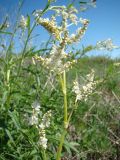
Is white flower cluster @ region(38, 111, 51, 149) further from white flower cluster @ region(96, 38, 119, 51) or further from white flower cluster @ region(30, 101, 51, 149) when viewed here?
white flower cluster @ region(96, 38, 119, 51)

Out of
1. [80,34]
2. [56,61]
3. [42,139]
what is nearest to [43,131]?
[42,139]

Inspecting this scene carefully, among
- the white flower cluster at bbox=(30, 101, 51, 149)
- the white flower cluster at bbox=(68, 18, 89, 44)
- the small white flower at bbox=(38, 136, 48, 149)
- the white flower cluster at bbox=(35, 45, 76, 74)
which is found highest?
the white flower cluster at bbox=(68, 18, 89, 44)

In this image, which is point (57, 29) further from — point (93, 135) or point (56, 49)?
point (93, 135)

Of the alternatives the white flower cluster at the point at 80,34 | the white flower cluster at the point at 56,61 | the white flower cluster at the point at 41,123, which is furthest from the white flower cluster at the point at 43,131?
the white flower cluster at the point at 80,34

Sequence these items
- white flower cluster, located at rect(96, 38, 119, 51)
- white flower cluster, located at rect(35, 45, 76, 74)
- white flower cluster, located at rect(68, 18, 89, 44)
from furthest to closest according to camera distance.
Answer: white flower cluster, located at rect(96, 38, 119, 51) < white flower cluster, located at rect(68, 18, 89, 44) < white flower cluster, located at rect(35, 45, 76, 74)

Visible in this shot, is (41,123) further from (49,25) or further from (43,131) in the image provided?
(49,25)

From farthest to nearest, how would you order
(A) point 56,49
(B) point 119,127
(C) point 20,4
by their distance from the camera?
1. (B) point 119,127
2. (C) point 20,4
3. (A) point 56,49

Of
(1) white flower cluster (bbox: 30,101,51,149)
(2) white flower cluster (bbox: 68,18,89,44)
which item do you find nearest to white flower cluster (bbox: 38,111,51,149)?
(1) white flower cluster (bbox: 30,101,51,149)

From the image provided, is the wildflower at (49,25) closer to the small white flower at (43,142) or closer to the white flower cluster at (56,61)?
the white flower cluster at (56,61)

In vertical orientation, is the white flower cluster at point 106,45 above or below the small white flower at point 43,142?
above

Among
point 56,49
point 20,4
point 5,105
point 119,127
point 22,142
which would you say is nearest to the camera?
point 56,49

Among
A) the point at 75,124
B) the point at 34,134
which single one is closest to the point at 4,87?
the point at 34,134
